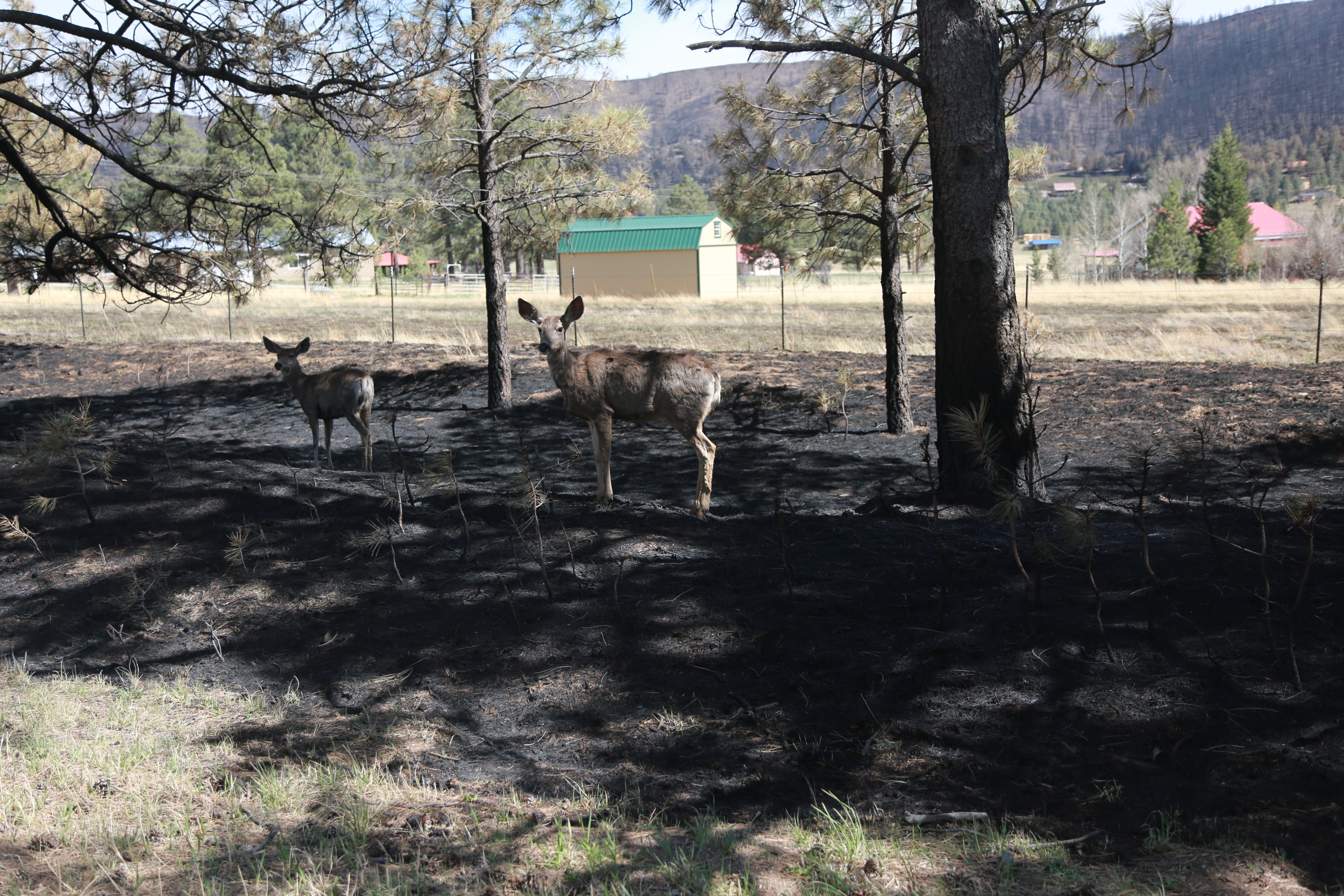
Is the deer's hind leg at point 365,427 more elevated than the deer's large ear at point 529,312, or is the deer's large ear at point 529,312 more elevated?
the deer's large ear at point 529,312

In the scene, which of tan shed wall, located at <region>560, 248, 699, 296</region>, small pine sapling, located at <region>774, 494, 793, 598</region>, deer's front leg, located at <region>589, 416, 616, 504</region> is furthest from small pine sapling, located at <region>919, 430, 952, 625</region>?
tan shed wall, located at <region>560, 248, 699, 296</region>

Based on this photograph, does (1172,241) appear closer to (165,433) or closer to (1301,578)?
(1301,578)

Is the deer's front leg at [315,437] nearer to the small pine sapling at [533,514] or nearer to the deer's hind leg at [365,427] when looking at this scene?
the deer's hind leg at [365,427]

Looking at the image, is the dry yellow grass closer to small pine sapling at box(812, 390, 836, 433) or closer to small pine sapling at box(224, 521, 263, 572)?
small pine sapling at box(224, 521, 263, 572)

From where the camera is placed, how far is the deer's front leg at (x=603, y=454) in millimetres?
8289

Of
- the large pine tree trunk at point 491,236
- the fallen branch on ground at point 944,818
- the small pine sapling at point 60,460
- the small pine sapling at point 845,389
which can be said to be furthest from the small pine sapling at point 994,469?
the large pine tree trunk at point 491,236

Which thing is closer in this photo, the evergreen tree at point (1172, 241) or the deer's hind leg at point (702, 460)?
the deer's hind leg at point (702, 460)

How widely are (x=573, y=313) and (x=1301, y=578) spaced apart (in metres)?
5.67

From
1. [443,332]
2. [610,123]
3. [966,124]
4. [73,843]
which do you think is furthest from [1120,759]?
[443,332]

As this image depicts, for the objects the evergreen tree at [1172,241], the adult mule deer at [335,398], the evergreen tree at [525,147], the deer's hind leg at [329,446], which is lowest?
the deer's hind leg at [329,446]

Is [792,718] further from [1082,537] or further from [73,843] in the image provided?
[73,843]

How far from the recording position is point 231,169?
10.6 metres

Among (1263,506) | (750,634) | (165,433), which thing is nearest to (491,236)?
(165,433)

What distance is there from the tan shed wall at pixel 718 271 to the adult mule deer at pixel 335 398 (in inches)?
1733
